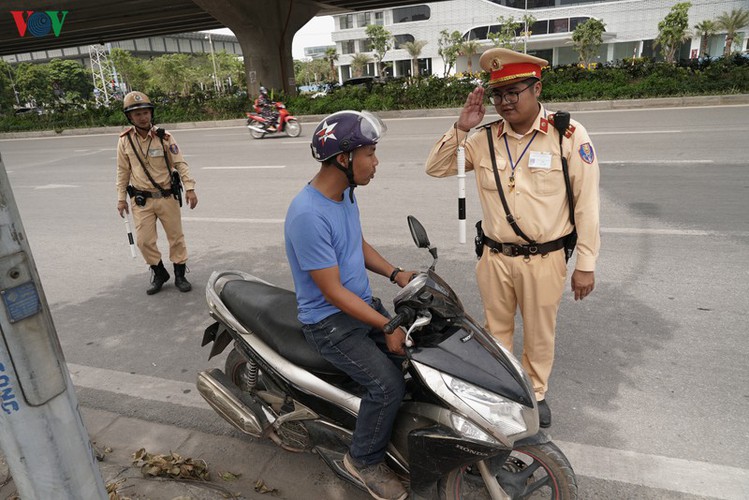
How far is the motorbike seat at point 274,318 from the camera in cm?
254

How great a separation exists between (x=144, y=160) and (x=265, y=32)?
66.0 feet


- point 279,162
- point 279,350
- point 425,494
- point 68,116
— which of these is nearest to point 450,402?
point 425,494

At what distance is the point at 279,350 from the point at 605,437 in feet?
5.92

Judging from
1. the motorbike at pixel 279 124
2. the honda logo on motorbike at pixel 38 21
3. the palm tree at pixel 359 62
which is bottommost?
the motorbike at pixel 279 124

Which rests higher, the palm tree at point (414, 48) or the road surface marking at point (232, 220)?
A: the palm tree at point (414, 48)

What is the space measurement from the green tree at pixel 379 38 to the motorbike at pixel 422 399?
61721 millimetres

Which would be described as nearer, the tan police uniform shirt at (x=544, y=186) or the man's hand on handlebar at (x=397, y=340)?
the man's hand on handlebar at (x=397, y=340)

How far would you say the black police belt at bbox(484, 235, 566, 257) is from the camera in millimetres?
2812

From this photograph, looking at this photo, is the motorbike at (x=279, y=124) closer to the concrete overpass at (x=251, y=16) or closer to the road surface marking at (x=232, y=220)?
the concrete overpass at (x=251, y=16)

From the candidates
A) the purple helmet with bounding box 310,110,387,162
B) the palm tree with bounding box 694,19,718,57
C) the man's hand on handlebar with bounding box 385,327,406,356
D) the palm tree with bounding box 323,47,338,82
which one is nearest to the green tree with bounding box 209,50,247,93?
the palm tree with bounding box 323,47,338,82

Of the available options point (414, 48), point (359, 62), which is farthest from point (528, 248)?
point (359, 62)

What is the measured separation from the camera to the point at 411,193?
8.13m

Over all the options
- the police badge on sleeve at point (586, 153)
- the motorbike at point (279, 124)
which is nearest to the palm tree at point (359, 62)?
the motorbike at point (279, 124)

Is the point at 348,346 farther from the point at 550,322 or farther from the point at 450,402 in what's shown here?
the point at 550,322
